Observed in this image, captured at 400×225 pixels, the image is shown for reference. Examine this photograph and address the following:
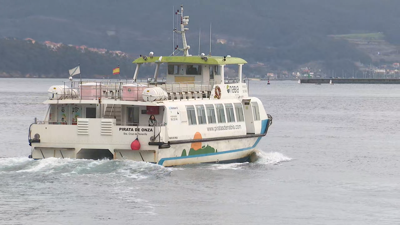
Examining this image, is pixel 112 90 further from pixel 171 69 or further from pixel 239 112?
pixel 239 112

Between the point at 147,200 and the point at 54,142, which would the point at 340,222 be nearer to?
the point at 147,200

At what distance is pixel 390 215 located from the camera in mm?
29062

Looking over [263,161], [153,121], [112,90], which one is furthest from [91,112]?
[263,161]

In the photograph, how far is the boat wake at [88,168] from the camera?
1331 inches

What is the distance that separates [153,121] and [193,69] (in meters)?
5.97

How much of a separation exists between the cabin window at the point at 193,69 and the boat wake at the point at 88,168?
7.15 m

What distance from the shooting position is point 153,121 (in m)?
35.6

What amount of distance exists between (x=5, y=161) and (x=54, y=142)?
231cm

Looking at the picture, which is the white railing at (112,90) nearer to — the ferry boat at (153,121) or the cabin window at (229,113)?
the ferry boat at (153,121)

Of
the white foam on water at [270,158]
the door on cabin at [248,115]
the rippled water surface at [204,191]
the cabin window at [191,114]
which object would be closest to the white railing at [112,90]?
the cabin window at [191,114]

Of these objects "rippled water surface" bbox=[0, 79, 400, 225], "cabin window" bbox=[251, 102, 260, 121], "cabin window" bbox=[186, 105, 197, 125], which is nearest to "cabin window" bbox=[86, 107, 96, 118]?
"rippled water surface" bbox=[0, 79, 400, 225]

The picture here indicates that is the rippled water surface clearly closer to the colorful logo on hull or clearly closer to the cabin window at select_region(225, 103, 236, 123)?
the colorful logo on hull

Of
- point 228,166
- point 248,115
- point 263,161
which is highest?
point 248,115

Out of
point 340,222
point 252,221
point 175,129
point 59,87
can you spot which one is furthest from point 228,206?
point 59,87
